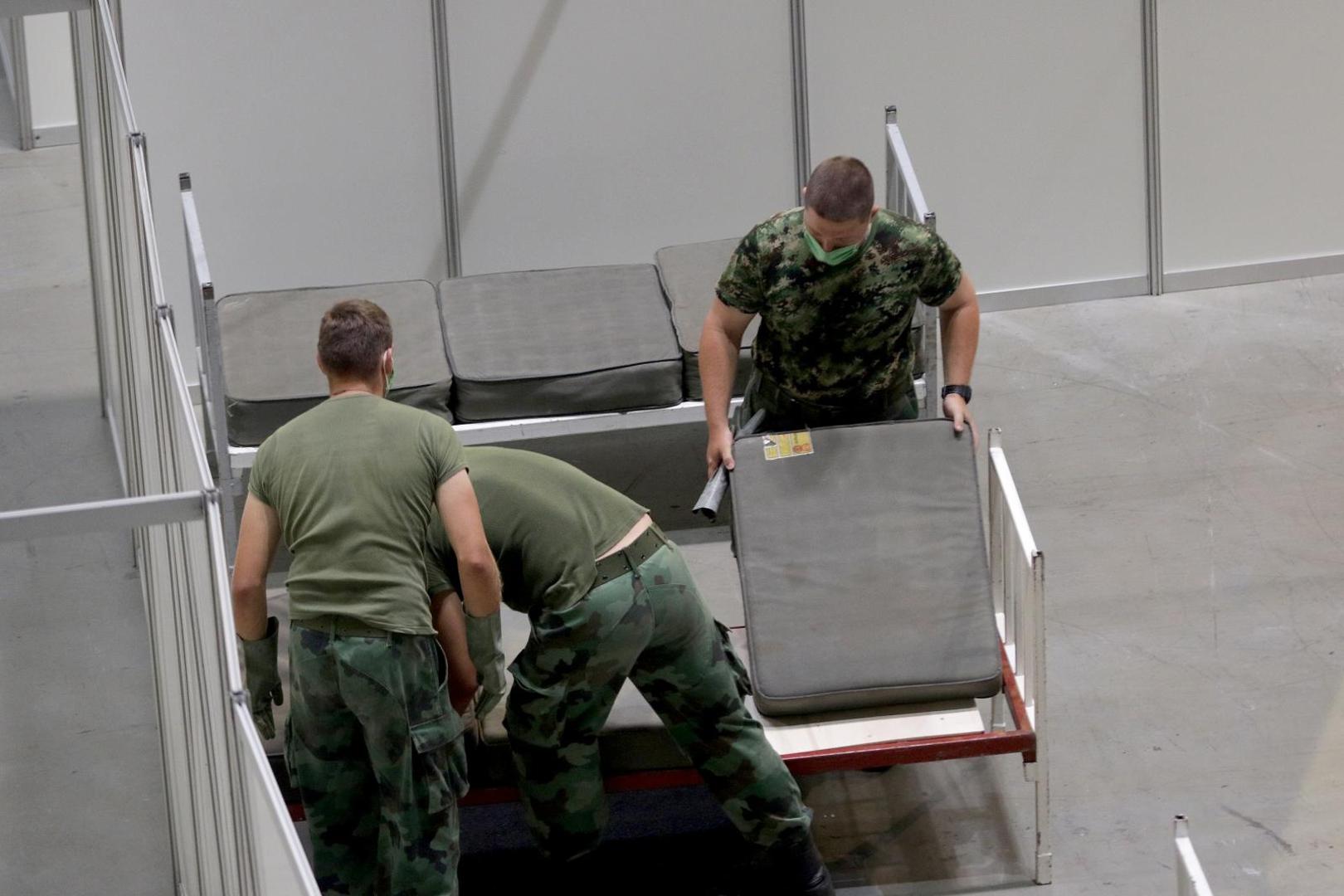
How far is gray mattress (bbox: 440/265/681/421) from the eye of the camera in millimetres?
5715

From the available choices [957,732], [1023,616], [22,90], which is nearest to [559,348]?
[1023,616]

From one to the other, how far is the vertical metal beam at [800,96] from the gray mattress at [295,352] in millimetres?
1852

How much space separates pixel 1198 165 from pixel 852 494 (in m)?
3.87

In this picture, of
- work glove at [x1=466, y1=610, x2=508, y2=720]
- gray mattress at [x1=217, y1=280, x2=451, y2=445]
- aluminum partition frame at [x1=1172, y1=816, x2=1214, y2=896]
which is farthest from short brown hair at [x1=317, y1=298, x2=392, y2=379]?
gray mattress at [x1=217, y1=280, x2=451, y2=445]

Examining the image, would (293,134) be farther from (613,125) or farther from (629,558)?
(629,558)

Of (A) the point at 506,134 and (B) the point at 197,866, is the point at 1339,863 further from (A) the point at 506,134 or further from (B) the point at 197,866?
(A) the point at 506,134

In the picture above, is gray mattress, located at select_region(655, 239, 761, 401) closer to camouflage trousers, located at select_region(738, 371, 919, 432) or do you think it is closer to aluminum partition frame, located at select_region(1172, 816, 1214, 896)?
camouflage trousers, located at select_region(738, 371, 919, 432)

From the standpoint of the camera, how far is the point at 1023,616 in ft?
14.0

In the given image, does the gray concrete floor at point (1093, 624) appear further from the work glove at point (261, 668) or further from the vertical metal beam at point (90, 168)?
the work glove at point (261, 668)

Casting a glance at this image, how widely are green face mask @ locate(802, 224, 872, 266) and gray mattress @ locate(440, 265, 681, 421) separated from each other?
1.51m

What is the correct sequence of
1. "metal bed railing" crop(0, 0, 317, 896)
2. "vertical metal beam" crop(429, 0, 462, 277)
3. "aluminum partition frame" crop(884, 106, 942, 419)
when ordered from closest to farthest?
"metal bed railing" crop(0, 0, 317, 896)
"aluminum partition frame" crop(884, 106, 942, 419)
"vertical metal beam" crop(429, 0, 462, 277)

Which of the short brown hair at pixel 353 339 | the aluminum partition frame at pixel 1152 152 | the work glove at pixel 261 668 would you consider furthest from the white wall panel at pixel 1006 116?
the work glove at pixel 261 668

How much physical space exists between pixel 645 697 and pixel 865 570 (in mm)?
676

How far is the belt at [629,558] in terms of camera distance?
3682mm
